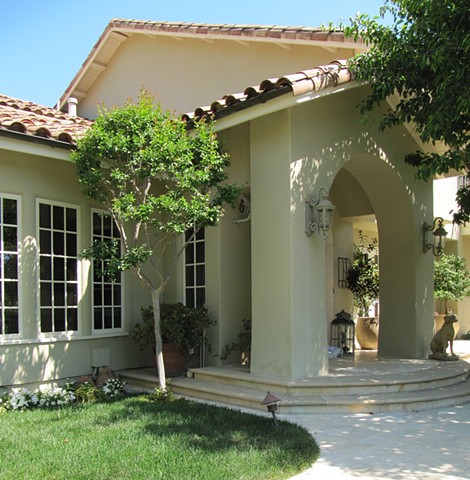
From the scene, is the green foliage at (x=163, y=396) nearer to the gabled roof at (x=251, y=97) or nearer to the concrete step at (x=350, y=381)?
the concrete step at (x=350, y=381)

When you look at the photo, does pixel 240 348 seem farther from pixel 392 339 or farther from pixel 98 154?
pixel 98 154

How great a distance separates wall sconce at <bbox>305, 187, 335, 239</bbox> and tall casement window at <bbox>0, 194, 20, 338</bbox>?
4.83m

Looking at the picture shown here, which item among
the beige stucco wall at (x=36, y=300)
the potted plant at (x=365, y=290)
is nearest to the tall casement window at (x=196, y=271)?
the beige stucco wall at (x=36, y=300)

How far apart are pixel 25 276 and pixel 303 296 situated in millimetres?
4602

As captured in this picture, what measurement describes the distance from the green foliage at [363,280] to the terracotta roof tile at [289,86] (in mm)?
6505

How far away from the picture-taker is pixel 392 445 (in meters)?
6.28

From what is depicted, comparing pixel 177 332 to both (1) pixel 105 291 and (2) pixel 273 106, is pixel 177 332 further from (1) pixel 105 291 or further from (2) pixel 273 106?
(2) pixel 273 106

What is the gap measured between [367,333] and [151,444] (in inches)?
359

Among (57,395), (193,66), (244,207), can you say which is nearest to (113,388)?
(57,395)

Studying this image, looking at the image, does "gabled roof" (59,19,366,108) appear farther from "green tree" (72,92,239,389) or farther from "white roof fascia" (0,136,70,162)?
"white roof fascia" (0,136,70,162)

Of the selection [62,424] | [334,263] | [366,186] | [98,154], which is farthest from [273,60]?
[62,424]

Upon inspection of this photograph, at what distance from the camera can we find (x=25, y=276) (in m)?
9.09

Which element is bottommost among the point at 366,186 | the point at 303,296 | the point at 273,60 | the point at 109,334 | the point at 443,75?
the point at 109,334

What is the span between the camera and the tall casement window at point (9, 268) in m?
8.84
